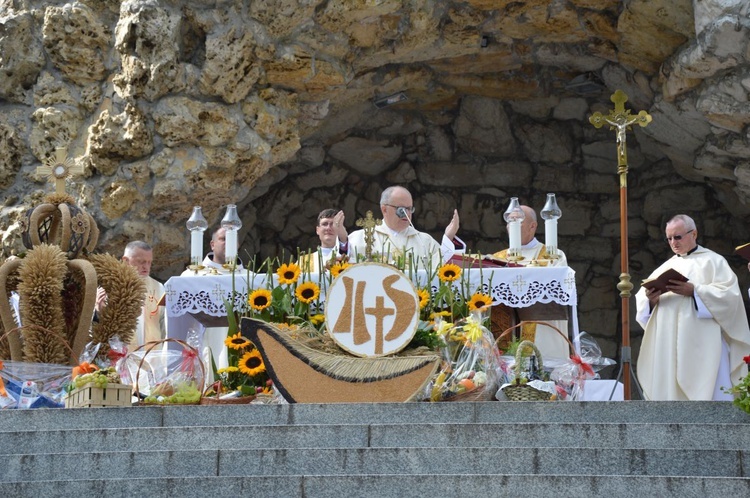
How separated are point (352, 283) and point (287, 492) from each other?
2.01 meters

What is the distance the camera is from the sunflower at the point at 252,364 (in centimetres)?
736

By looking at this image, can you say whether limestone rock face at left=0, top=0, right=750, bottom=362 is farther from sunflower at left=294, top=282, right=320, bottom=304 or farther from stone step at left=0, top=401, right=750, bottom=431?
stone step at left=0, top=401, right=750, bottom=431

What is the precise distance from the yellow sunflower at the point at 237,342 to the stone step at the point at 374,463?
1.80 meters

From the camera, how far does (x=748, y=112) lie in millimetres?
10750

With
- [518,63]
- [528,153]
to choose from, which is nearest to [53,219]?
[518,63]

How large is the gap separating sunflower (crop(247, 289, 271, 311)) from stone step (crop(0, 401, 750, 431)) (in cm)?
112

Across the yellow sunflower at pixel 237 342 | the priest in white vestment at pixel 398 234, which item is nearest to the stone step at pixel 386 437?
the yellow sunflower at pixel 237 342

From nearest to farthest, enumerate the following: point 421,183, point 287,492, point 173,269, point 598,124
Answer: point 287,492, point 598,124, point 173,269, point 421,183

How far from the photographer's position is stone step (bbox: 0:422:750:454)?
19.3 ft

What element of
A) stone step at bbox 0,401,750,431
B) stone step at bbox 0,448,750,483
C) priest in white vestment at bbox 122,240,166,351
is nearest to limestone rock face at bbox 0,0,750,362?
priest in white vestment at bbox 122,240,166,351

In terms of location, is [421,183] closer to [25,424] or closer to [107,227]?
[107,227]

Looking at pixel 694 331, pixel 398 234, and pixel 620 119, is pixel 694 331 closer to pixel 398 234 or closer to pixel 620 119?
pixel 620 119

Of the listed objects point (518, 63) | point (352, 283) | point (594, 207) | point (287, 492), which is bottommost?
point (287, 492)

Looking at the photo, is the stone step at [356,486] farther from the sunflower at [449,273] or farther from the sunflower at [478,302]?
the sunflower at [449,273]
